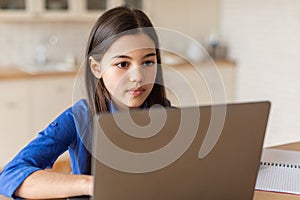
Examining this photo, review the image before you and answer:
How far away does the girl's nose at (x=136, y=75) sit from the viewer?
1.24 m

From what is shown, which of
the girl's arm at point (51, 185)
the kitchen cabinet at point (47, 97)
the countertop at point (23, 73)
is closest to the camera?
the girl's arm at point (51, 185)

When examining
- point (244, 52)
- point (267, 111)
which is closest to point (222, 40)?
point (244, 52)

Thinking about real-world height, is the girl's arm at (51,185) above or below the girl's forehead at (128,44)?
below

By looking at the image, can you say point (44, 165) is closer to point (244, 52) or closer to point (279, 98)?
point (279, 98)

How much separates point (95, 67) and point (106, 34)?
118mm

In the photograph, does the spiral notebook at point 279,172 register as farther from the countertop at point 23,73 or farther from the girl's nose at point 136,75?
the countertop at point 23,73

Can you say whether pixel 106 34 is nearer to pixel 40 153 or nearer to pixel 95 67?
pixel 95 67

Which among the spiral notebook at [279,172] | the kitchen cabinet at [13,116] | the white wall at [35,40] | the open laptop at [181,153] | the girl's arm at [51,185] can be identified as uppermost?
the open laptop at [181,153]

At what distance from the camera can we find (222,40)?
4.48m

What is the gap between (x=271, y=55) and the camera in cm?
388

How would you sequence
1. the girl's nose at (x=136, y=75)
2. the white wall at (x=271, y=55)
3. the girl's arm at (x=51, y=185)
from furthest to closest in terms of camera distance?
1. the white wall at (x=271, y=55)
2. the girl's nose at (x=136, y=75)
3. the girl's arm at (x=51, y=185)

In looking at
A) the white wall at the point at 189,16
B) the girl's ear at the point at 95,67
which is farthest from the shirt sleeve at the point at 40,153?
the white wall at the point at 189,16

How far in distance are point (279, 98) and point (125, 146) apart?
3.22m

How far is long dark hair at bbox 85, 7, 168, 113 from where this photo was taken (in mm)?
1331
